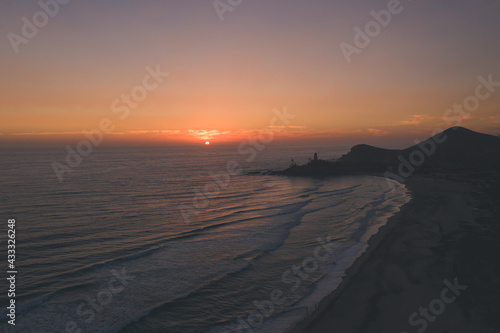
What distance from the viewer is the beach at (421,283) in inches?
430

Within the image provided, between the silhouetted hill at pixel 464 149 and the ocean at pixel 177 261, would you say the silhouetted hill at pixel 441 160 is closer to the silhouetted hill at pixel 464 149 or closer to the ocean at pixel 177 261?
the silhouetted hill at pixel 464 149

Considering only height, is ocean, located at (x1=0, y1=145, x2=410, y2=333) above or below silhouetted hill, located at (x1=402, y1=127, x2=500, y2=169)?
below

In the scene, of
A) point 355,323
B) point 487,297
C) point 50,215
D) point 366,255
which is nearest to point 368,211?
point 366,255

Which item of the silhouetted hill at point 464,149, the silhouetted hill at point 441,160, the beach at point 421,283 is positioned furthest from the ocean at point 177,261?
Answer: the silhouetted hill at point 464,149

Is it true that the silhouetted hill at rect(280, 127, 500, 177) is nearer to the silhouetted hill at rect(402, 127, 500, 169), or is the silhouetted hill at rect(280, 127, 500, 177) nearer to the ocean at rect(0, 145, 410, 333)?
the silhouetted hill at rect(402, 127, 500, 169)

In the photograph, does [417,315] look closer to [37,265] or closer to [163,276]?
[163,276]

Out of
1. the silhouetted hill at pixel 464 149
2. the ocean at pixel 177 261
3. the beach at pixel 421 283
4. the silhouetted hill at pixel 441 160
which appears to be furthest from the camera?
the silhouetted hill at pixel 464 149

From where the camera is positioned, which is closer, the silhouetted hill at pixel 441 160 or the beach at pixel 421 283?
the beach at pixel 421 283

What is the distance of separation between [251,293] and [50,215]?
2496 centimetres

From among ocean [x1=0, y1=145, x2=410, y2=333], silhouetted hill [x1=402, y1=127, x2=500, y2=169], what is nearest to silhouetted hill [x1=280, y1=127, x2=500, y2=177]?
silhouetted hill [x1=402, y1=127, x2=500, y2=169]

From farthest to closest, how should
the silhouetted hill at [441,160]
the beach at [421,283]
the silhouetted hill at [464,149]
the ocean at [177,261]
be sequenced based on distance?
the silhouetted hill at [464,149], the silhouetted hill at [441,160], the ocean at [177,261], the beach at [421,283]

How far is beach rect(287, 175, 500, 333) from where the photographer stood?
35.9 feet

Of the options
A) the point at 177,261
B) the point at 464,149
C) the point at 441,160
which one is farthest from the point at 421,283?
the point at 464,149

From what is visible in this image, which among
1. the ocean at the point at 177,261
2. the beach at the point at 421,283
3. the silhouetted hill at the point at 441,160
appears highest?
the silhouetted hill at the point at 441,160
